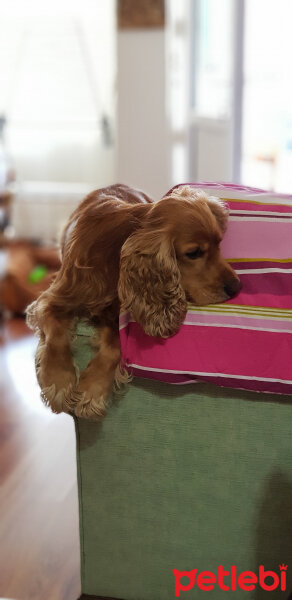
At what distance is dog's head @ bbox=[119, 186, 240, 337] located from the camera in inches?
59.6

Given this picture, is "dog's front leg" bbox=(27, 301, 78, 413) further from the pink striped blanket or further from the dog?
the pink striped blanket

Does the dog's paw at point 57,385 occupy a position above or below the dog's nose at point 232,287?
below

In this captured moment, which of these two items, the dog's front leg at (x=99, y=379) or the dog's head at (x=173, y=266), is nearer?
the dog's head at (x=173, y=266)

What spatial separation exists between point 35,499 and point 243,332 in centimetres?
118

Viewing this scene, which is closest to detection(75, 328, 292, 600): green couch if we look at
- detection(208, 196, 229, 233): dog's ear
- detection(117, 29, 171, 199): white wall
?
detection(208, 196, 229, 233): dog's ear

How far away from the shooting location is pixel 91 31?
5.41 metres

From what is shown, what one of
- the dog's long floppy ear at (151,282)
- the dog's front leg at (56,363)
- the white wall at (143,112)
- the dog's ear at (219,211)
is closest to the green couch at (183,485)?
the dog's front leg at (56,363)

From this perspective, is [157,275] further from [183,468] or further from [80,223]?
[183,468]

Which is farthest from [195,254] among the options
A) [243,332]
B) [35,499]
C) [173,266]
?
[35,499]

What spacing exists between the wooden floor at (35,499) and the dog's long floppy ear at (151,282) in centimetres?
83

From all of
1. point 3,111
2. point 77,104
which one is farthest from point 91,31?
point 3,111

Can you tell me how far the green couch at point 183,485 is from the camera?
1664 millimetres

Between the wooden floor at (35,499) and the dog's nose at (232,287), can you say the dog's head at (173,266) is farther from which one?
the wooden floor at (35,499)

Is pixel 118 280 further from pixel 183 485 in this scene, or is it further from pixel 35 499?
pixel 35 499
